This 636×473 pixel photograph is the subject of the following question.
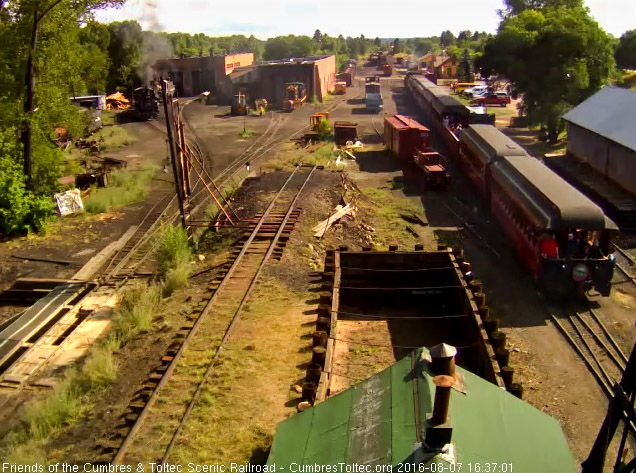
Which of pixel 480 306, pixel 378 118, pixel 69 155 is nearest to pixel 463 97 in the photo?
pixel 378 118

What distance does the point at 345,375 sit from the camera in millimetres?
10281

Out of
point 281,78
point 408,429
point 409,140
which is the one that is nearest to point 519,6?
point 281,78

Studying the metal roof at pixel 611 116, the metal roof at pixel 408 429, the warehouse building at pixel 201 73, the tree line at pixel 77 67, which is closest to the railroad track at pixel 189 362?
the metal roof at pixel 408 429

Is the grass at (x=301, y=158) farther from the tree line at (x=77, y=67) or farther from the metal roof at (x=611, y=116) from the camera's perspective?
the metal roof at (x=611, y=116)

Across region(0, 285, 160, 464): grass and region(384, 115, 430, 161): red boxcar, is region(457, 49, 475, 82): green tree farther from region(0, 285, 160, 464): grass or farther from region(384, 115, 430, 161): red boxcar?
region(0, 285, 160, 464): grass

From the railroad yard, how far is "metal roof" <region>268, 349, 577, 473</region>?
6.25ft

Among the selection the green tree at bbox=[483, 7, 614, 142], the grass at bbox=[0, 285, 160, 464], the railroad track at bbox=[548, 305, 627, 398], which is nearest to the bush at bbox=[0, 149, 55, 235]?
the grass at bbox=[0, 285, 160, 464]

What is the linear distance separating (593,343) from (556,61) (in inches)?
903

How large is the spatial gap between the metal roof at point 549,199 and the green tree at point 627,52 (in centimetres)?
5221

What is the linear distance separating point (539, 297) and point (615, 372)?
11.0 feet

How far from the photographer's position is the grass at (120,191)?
2158 cm

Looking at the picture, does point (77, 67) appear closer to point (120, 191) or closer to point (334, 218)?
point (120, 191)

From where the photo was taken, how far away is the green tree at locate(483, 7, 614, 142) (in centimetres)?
2984

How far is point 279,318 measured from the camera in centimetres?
1177
